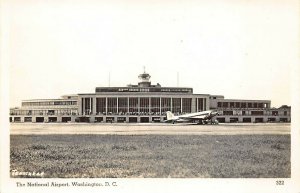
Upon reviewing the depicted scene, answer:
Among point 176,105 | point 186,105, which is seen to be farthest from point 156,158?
point 176,105

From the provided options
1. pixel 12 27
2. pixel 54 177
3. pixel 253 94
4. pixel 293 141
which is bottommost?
pixel 54 177

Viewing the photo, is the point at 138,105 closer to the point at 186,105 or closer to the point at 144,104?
the point at 144,104

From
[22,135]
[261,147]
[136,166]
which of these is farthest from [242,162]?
[22,135]

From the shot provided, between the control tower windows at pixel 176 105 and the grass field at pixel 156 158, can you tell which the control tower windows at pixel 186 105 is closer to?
the control tower windows at pixel 176 105

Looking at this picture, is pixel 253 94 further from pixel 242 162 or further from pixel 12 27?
pixel 12 27

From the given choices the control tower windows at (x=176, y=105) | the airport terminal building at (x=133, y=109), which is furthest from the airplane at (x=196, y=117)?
the control tower windows at (x=176, y=105)

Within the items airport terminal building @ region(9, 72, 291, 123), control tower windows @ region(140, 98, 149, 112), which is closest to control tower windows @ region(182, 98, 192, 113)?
airport terminal building @ region(9, 72, 291, 123)

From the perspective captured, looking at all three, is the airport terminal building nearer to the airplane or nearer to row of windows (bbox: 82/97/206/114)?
row of windows (bbox: 82/97/206/114)
